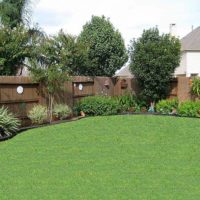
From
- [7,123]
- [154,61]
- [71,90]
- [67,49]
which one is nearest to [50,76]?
[71,90]

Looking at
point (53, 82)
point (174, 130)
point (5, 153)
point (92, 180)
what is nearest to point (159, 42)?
point (53, 82)

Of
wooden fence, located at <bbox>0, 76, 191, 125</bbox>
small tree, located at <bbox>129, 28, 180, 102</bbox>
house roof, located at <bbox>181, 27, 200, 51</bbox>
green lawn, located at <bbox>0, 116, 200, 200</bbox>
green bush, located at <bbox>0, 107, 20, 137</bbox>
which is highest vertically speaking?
house roof, located at <bbox>181, 27, 200, 51</bbox>

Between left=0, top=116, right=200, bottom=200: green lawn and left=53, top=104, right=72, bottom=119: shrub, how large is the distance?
8.01 feet

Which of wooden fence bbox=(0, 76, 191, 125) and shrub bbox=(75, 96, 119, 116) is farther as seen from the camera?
shrub bbox=(75, 96, 119, 116)

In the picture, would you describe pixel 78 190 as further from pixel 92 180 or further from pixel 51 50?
pixel 51 50

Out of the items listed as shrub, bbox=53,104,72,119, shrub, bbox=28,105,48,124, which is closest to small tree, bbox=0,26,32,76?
shrub, bbox=53,104,72,119

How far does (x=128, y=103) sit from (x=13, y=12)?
870 centimetres

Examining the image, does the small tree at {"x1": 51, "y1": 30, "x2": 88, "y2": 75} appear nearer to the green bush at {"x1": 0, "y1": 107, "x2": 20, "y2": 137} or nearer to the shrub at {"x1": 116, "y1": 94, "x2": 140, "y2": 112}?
the shrub at {"x1": 116, "y1": 94, "x2": 140, "y2": 112}

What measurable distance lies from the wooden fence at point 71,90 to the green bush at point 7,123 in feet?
3.15

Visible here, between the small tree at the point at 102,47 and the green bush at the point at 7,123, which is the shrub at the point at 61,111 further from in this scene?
the small tree at the point at 102,47

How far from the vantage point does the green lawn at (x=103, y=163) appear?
711cm

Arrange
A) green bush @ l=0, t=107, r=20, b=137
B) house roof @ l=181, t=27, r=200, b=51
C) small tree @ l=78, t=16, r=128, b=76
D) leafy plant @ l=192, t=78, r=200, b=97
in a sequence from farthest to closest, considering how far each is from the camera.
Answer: house roof @ l=181, t=27, r=200, b=51 → small tree @ l=78, t=16, r=128, b=76 → leafy plant @ l=192, t=78, r=200, b=97 → green bush @ l=0, t=107, r=20, b=137

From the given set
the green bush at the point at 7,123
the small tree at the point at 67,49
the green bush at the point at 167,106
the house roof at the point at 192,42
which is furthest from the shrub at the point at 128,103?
the house roof at the point at 192,42

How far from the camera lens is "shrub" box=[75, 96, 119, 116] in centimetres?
1925
